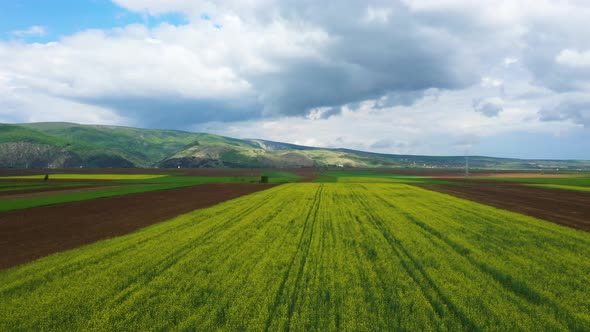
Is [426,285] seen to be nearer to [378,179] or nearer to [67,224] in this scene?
[67,224]

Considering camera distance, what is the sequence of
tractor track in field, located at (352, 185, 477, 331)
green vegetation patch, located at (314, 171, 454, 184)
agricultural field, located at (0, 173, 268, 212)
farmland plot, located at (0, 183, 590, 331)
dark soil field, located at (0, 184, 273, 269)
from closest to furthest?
1. farmland plot, located at (0, 183, 590, 331)
2. tractor track in field, located at (352, 185, 477, 331)
3. dark soil field, located at (0, 184, 273, 269)
4. agricultural field, located at (0, 173, 268, 212)
5. green vegetation patch, located at (314, 171, 454, 184)

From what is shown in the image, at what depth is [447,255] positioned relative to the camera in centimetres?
1488

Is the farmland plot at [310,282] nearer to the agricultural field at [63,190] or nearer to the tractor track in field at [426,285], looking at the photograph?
the tractor track in field at [426,285]

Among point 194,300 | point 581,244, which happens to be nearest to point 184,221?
point 194,300

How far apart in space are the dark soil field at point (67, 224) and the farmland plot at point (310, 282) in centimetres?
251

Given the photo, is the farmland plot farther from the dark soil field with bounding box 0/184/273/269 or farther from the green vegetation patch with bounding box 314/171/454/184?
the green vegetation patch with bounding box 314/171/454/184

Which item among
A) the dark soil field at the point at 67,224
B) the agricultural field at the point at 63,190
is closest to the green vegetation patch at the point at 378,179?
the agricultural field at the point at 63,190

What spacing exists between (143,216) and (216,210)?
6.55m

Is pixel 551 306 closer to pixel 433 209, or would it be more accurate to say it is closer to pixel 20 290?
pixel 20 290

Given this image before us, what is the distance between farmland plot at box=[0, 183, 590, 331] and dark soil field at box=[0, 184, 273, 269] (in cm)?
251

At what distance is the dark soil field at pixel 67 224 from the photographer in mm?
17312

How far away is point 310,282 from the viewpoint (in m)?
11.4

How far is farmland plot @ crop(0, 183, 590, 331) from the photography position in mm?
8781

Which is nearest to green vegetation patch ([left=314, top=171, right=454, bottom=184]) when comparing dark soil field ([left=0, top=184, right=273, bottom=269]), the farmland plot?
dark soil field ([left=0, top=184, right=273, bottom=269])
